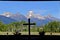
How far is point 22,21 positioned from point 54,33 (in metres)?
0.68

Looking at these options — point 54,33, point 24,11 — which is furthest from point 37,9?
point 54,33

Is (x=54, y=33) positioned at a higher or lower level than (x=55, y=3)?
lower

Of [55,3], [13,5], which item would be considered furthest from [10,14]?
[55,3]

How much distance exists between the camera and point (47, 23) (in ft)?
16.9

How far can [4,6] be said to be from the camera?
5203 mm

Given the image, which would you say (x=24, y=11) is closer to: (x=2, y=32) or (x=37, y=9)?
(x=37, y=9)

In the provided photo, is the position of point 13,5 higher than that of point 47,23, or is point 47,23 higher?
point 13,5
